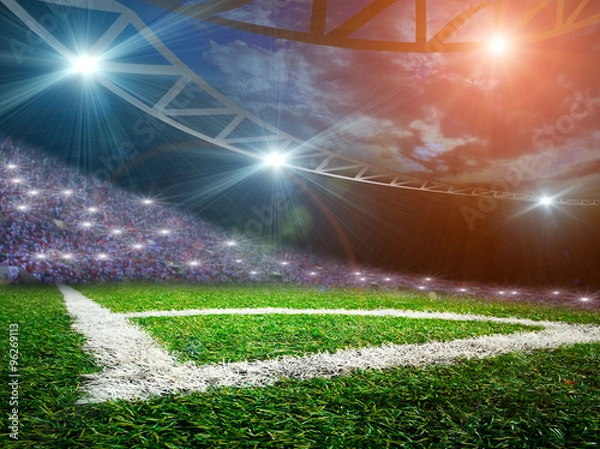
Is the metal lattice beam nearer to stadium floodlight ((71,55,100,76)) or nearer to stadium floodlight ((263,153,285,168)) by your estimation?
stadium floodlight ((71,55,100,76))

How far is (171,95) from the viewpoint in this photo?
687cm

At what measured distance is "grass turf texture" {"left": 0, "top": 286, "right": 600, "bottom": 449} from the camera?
46.5 inches

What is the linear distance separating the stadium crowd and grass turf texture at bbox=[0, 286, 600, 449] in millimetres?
7096

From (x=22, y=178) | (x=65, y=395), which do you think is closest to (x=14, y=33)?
(x=22, y=178)

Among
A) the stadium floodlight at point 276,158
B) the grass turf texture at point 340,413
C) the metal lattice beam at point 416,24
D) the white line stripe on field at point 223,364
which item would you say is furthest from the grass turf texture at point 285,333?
the stadium floodlight at point 276,158

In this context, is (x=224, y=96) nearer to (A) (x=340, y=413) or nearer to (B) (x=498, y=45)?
(B) (x=498, y=45)

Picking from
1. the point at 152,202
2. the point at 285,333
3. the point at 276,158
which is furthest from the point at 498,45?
the point at 152,202

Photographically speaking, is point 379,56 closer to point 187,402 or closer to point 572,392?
point 572,392

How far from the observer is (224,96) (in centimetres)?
726

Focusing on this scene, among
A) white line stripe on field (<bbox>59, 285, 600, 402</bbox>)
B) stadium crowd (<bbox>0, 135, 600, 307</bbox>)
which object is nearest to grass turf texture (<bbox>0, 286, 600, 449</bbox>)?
white line stripe on field (<bbox>59, 285, 600, 402</bbox>)

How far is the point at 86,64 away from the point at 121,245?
6502 mm

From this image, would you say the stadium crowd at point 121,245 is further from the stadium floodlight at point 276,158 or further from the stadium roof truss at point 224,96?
the stadium floodlight at point 276,158

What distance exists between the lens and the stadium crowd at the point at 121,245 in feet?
30.9

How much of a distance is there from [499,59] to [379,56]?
194 cm
